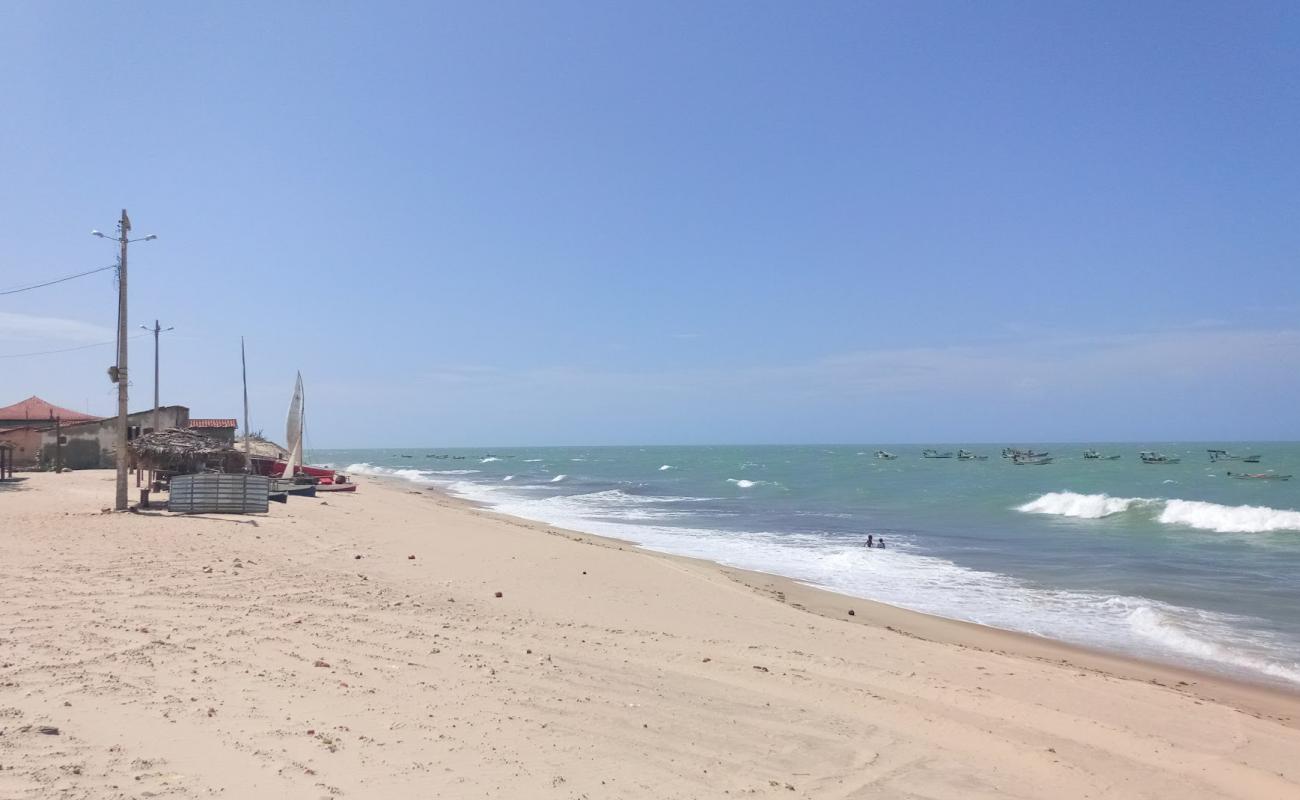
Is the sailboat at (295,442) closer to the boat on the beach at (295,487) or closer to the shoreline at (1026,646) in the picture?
the boat on the beach at (295,487)

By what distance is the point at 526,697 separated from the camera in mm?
6137

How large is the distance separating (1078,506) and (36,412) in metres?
52.7

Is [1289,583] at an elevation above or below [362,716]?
below

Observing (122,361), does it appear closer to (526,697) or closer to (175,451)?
(175,451)

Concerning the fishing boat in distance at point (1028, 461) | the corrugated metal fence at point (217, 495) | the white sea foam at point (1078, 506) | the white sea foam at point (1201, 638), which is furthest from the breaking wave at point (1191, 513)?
the fishing boat in distance at point (1028, 461)

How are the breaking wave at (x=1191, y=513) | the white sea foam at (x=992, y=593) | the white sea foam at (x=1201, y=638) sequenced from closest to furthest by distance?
1. the white sea foam at (x=1201, y=638)
2. the white sea foam at (x=992, y=593)
3. the breaking wave at (x=1191, y=513)

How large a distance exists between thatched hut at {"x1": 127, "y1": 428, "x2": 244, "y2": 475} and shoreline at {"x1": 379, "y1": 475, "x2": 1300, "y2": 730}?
14.5m

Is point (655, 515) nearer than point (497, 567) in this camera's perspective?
No

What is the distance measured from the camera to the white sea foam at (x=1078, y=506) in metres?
34.7

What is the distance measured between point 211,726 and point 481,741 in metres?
1.66

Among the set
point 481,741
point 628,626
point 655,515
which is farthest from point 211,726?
point 655,515

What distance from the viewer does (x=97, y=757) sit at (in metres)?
4.22

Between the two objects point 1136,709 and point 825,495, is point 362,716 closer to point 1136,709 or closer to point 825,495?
point 1136,709

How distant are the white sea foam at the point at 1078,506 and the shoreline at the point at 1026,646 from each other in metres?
24.5
